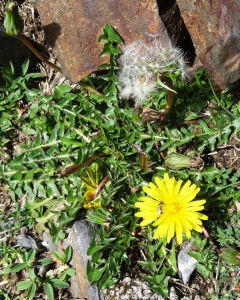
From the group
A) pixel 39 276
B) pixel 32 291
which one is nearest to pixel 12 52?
pixel 39 276

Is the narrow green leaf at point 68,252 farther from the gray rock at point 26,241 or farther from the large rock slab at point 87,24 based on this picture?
the large rock slab at point 87,24

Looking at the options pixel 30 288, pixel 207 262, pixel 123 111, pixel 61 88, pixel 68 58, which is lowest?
pixel 207 262

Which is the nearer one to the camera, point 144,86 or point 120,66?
point 144,86

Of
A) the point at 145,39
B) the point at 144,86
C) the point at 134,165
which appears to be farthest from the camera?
the point at 134,165

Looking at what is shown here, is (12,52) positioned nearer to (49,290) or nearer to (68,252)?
(68,252)

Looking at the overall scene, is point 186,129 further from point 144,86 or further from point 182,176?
point 144,86

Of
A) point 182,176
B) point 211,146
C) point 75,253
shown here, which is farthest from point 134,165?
point 75,253

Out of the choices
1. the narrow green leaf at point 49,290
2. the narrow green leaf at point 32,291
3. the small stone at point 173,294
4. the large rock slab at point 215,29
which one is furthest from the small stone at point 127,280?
the large rock slab at point 215,29
